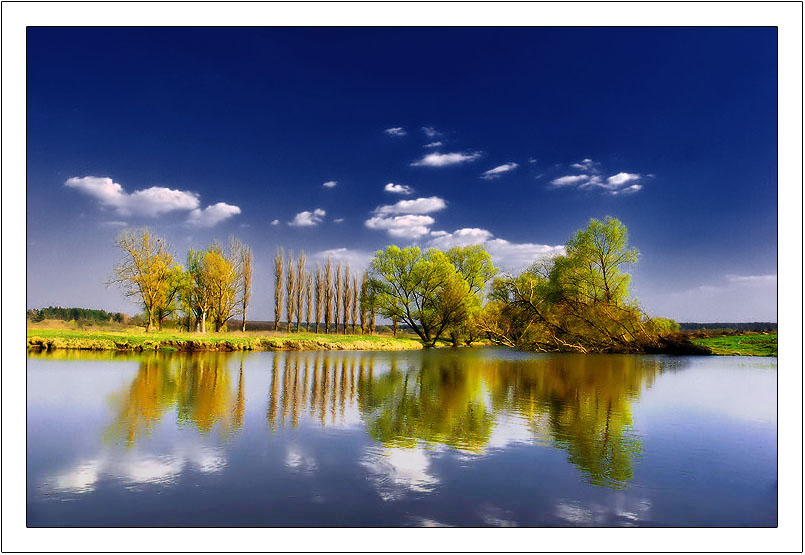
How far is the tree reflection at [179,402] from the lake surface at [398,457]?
53mm

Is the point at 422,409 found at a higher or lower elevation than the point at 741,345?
higher

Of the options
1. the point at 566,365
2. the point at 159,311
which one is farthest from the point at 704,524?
the point at 159,311

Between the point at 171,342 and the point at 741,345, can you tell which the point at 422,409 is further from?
the point at 741,345

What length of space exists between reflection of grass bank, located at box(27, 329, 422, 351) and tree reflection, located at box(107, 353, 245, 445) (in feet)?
33.1

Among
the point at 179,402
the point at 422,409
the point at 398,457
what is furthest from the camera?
the point at 179,402

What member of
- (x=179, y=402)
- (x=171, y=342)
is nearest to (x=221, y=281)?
(x=171, y=342)

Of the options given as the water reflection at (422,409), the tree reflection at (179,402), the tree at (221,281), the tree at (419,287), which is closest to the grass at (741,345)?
the water reflection at (422,409)

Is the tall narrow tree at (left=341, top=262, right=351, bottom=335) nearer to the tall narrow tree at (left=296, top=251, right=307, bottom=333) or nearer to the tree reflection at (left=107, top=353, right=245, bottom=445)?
the tall narrow tree at (left=296, top=251, right=307, bottom=333)

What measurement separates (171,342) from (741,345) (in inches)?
1202

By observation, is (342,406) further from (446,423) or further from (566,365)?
(566,365)

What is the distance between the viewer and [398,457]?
569cm

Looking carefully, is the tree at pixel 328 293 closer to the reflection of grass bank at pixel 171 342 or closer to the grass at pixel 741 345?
the reflection of grass bank at pixel 171 342
